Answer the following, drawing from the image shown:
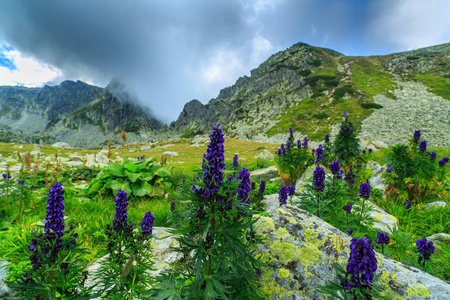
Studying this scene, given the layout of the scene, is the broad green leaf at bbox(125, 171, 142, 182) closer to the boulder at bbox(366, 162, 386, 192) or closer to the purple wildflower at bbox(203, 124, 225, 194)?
the purple wildflower at bbox(203, 124, 225, 194)

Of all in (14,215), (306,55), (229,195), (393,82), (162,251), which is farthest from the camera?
(306,55)

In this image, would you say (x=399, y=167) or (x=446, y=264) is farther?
(x=399, y=167)

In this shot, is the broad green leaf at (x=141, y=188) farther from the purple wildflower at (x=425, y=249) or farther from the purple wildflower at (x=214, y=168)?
the purple wildflower at (x=425, y=249)

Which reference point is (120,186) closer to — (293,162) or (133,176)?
(133,176)

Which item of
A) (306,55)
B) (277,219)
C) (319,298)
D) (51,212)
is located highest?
(306,55)

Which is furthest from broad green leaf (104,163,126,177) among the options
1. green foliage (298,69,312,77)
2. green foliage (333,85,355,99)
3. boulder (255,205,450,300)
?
green foliage (298,69,312,77)

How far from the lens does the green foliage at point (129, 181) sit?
7.45m

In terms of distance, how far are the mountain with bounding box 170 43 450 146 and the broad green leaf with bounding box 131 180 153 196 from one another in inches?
2296

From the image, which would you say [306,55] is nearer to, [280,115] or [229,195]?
[280,115]

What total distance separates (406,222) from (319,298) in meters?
A: 5.41

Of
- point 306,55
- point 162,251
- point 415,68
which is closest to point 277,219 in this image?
point 162,251

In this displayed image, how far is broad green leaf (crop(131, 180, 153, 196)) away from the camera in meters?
7.38

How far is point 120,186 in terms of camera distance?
7.36 m

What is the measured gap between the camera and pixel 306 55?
136125mm
